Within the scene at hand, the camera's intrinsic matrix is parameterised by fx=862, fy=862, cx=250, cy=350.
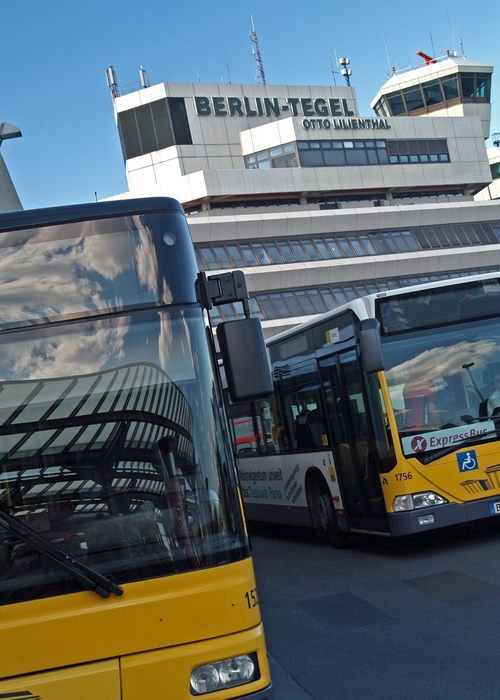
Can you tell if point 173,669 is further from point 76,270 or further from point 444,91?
point 444,91

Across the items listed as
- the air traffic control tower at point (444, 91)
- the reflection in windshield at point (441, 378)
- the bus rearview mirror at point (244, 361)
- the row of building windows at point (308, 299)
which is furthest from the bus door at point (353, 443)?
the air traffic control tower at point (444, 91)

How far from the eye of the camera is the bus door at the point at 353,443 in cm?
1090

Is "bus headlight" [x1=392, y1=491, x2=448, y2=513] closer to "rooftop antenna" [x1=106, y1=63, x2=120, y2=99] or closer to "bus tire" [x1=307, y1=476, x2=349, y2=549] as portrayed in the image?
"bus tire" [x1=307, y1=476, x2=349, y2=549]

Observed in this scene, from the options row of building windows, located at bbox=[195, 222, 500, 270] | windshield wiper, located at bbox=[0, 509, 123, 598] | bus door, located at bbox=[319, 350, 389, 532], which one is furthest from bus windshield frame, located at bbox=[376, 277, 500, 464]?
row of building windows, located at bbox=[195, 222, 500, 270]

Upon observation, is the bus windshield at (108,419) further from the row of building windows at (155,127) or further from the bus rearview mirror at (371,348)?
the row of building windows at (155,127)

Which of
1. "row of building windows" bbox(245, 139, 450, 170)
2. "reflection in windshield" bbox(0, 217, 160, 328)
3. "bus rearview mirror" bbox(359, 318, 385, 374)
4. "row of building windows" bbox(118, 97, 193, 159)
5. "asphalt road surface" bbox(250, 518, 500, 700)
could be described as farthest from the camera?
"row of building windows" bbox(118, 97, 193, 159)

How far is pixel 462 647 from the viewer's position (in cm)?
645

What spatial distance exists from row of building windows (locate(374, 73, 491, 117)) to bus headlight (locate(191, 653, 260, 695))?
63.2 meters

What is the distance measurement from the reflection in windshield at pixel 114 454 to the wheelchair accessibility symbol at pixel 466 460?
21.5ft

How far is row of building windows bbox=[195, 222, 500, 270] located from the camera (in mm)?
45781

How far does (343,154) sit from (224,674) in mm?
51874

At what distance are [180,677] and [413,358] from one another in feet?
23.1

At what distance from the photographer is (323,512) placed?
41.9ft

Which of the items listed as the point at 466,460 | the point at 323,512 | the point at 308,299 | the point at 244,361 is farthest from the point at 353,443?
the point at 308,299
